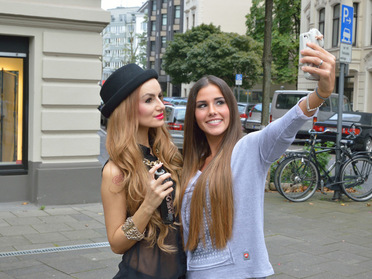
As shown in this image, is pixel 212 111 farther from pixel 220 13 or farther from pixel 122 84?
pixel 220 13

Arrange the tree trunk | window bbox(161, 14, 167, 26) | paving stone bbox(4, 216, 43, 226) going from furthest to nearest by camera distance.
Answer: window bbox(161, 14, 167, 26), the tree trunk, paving stone bbox(4, 216, 43, 226)

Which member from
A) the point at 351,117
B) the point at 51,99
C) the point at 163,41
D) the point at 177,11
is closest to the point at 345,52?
the point at 51,99

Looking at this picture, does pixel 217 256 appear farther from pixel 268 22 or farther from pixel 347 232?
pixel 268 22

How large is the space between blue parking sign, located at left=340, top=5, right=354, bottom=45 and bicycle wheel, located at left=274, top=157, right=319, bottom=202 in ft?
7.42

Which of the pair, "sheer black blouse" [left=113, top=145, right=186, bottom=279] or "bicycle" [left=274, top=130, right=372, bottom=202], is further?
"bicycle" [left=274, top=130, right=372, bottom=202]

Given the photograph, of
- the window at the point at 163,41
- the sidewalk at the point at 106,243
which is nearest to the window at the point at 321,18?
the sidewalk at the point at 106,243

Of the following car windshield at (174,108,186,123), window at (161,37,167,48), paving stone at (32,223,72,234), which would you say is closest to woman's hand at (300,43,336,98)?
paving stone at (32,223,72,234)

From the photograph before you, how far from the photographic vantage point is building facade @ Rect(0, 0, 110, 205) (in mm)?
8148

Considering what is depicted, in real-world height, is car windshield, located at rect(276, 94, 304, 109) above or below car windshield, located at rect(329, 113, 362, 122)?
above

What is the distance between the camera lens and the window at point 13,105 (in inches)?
329

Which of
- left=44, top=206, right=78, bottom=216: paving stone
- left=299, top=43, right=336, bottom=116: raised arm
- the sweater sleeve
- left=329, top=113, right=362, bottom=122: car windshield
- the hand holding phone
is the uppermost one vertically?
the hand holding phone

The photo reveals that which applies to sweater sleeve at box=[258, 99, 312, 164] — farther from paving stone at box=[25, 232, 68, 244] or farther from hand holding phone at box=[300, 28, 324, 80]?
paving stone at box=[25, 232, 68, 244]

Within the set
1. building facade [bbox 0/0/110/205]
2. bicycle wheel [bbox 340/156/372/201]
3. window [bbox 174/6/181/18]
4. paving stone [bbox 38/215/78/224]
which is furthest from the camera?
window [bbox 174/6/181/18]

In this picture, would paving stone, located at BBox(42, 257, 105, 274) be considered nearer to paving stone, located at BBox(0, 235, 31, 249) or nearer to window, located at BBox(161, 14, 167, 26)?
paving stone, located at BBox(0, 235, 31, 249)
